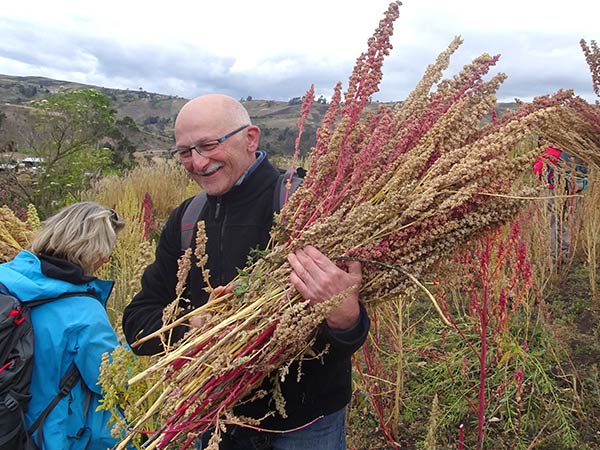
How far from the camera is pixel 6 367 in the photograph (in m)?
1.78

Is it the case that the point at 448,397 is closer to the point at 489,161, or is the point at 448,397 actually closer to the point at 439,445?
the point at 439,445

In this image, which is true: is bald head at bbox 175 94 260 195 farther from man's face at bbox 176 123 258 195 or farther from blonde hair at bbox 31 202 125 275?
blonde hair at bbox 31 202 125 275

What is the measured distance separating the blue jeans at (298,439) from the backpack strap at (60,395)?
0.79m

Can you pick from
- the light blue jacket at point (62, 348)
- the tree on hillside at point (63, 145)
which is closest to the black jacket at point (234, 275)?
the light blue jacket at point (62, 348)

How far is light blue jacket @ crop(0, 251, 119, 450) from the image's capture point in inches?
75.5

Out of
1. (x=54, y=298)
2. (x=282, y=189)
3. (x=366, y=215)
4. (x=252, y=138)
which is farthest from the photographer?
(x=54, y=298)

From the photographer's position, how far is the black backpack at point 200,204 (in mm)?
1718

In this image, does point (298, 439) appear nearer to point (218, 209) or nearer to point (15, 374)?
point (218, 209)

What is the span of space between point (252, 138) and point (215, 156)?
0.73 feet

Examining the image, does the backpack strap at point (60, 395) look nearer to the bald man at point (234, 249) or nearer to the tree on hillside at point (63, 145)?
the bald man at point (234, 249)

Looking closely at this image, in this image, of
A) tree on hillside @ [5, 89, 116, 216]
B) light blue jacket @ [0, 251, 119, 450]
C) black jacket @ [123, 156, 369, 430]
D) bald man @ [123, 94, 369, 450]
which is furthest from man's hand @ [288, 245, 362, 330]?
tree on hillside @ [5, 89, 116, 216]

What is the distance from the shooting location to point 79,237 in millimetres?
2271

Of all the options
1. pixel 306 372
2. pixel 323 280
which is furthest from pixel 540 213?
pixel 323 280

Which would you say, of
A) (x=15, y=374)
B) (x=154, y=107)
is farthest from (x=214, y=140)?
(x=154, y=107)
